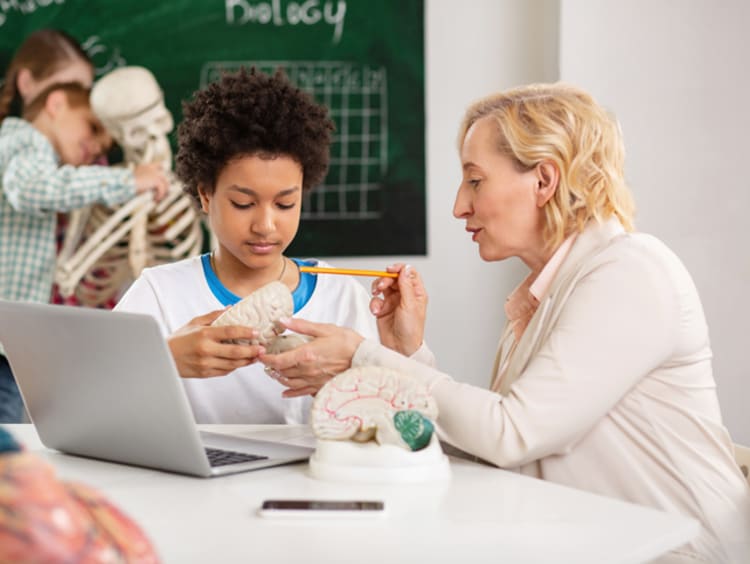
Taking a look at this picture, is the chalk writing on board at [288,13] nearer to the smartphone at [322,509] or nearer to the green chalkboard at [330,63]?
the green chalkboard at [330,63]

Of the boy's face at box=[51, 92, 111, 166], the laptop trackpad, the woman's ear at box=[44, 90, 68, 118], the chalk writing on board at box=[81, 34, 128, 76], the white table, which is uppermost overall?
the chalk writing on board at box=[81, 34, 128, 76]

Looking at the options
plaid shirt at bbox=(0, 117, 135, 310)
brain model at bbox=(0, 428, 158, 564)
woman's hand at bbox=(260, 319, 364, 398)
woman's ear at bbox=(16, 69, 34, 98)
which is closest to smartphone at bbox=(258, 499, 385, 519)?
woman's hand at bbox=(260, 319, 364, 398)

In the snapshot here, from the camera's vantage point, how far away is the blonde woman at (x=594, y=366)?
153 cm

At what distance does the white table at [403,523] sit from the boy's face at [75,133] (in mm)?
2310

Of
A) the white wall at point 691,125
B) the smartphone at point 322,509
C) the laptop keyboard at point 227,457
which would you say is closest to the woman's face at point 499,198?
the laptop keyboard at point 227,457

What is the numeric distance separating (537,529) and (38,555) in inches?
27.5

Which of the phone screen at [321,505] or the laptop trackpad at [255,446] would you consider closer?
the phone screen at [321,505]

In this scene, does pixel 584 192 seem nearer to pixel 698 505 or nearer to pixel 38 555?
pixel 698 505

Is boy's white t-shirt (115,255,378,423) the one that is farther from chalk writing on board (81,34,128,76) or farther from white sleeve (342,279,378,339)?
chalk writing on board (81,34,128,76)

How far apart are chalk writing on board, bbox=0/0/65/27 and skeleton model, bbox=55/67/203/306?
377mm

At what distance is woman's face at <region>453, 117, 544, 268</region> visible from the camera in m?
1.81

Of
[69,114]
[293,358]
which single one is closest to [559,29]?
[69,114]

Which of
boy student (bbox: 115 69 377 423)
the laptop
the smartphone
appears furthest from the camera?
boy student (bbox: 115 69 377 423)

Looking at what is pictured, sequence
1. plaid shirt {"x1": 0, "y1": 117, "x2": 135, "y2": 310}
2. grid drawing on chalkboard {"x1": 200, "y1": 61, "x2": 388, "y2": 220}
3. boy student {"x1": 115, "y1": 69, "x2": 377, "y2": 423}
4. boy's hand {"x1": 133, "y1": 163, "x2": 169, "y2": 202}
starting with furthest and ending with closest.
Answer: grid drawing on chalkboard {"x1": 200, "y1": 61, "x2": 388, "y2": 220} < boy's hand {"x1": 133, "y1": 163, "x2": 169, "y2": 202} < plaid shirt {"x1": 0, "y1": 117, "x2": 135, "y2": 310} < boy student {"x1": 115, "y1": 69, "x2": 377, "y2": 423}
